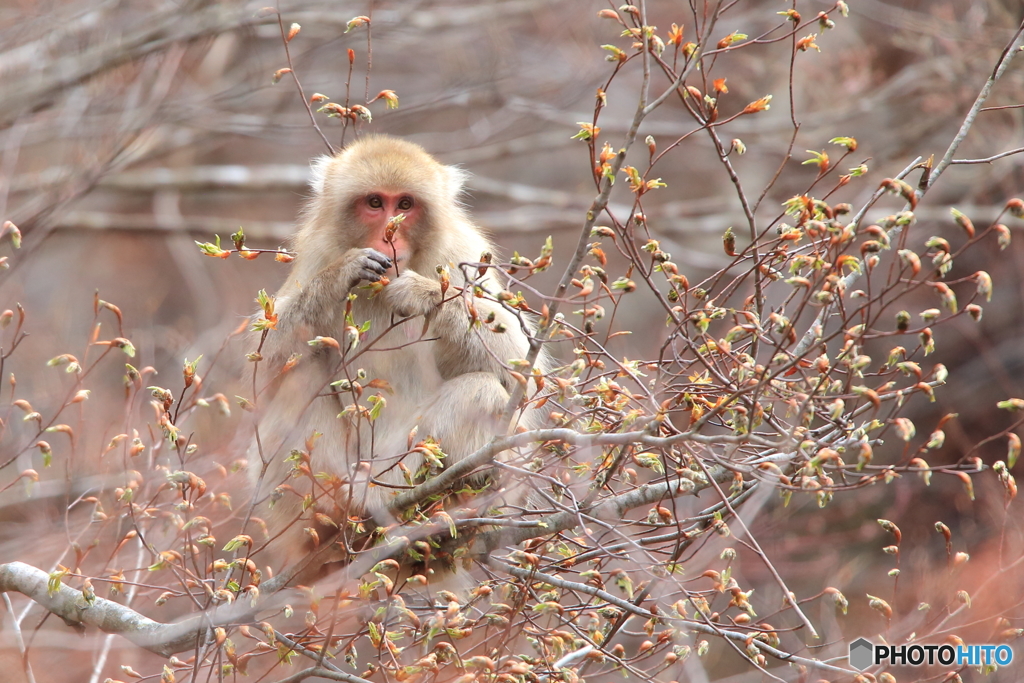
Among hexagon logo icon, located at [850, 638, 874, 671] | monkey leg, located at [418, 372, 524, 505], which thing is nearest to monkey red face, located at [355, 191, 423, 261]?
monkey leg, located at [418, 372, 524, 505]

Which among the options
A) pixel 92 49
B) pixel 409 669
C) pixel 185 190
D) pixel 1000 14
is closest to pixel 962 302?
pixel 1000 14

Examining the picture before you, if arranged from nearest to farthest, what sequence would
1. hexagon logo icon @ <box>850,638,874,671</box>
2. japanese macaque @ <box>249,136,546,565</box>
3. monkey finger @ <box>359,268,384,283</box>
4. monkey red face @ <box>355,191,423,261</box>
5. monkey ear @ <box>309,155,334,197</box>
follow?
1. hexagon logo icon @ <box>850,638,874,671</box>
2. monkey finger @ <box>359,268,384,283</box>
3. japanese macaque @ <box>249,136,546,565</box>
4. monkey red face @ <box>355,191,423,261</box>
5. monkey ear @ <box>309,155,334,197</box>

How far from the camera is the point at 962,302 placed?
1247 centimetres

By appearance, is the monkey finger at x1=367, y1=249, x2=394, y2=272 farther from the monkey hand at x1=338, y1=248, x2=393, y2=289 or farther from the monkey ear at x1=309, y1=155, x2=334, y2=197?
the monkey ear at x1=309, y1=155, x2=334, y2=197

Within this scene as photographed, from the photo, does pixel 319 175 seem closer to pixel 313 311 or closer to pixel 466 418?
pixel 313 311

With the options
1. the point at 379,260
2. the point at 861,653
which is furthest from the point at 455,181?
the point at 861,653

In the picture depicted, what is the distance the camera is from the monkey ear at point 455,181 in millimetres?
5648

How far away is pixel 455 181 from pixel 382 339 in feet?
3.89

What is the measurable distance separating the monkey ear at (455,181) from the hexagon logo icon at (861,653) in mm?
3023

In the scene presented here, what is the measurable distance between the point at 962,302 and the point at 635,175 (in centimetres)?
1036

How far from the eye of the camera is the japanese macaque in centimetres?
468

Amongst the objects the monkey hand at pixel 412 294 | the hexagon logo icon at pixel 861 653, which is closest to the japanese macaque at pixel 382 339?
the monkey hand at pixel 412 294

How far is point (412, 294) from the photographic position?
15.2 feet

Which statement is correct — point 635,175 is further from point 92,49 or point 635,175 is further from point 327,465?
point 92,49
